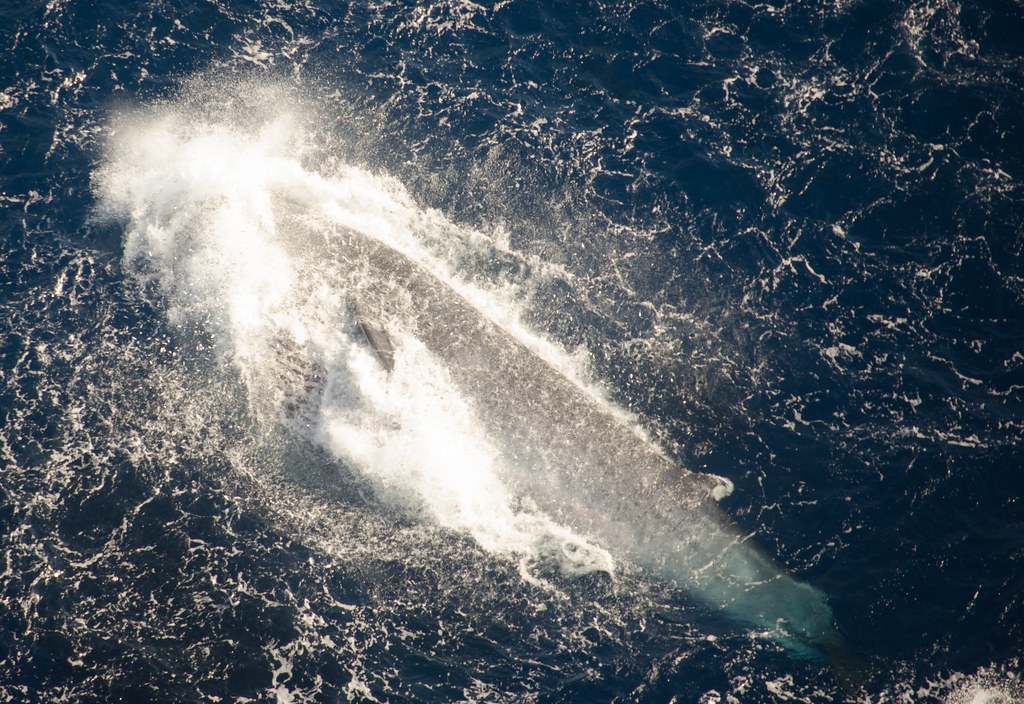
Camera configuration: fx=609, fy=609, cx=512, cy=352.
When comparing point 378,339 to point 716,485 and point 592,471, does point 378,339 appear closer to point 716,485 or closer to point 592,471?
point 592,471

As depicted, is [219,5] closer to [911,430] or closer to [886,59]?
[886,59]

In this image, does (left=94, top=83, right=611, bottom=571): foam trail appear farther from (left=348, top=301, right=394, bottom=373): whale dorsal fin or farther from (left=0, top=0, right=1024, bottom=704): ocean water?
(left=348, top=301, right=394, bottom=373): whale dorsal fin

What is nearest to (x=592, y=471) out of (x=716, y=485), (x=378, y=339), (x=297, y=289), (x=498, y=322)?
(x=716, y=485)

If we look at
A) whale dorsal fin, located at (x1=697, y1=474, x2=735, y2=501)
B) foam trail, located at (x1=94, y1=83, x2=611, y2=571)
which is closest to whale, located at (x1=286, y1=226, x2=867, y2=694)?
whale dorsal fin, located at (x1=697, y1=474, x2=735, y2=501)

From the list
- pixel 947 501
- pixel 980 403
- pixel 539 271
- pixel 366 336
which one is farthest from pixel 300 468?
pixel 980 403

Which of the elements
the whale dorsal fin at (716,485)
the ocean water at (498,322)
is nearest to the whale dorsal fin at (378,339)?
the ocean water at (498,322)

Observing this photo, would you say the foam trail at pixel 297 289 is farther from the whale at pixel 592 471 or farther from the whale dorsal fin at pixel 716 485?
the whale dorsal fin at pixel 716 485
